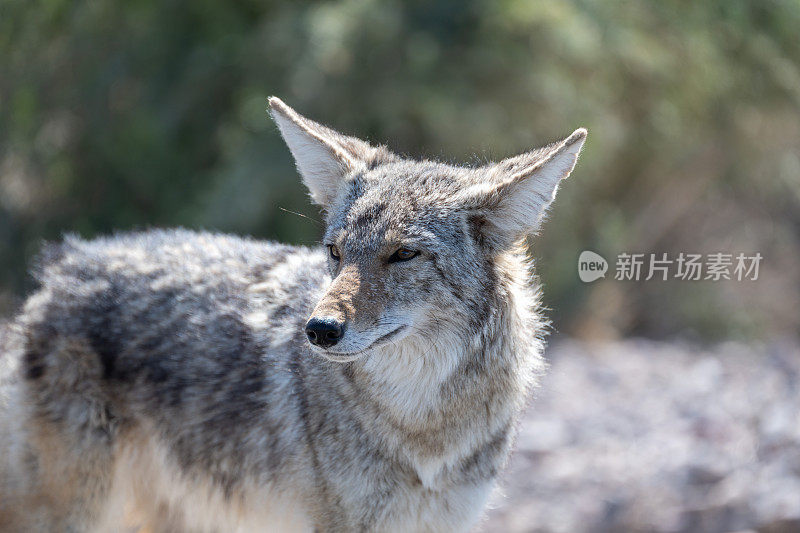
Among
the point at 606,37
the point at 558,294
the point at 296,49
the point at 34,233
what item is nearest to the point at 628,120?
the point at 606,37

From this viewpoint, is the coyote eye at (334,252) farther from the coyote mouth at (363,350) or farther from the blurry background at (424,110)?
the blurry background at (424,110)

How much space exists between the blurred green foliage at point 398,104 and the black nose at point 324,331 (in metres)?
5.70

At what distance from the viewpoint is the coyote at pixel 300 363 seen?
4086mm

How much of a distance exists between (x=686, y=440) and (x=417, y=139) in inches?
164

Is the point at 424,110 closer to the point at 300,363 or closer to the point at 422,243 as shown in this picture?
the point at 300,363

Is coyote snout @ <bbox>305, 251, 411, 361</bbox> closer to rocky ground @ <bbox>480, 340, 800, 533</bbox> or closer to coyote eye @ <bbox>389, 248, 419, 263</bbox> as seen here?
coyote eye @ <bbox>389, 248, 419, 263</bbox>

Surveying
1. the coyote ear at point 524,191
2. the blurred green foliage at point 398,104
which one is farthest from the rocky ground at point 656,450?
the coyote ear at point 524,191

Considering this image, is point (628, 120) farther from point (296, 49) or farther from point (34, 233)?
point (34, 233)

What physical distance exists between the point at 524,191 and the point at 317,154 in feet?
3.54

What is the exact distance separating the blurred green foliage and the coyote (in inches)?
178

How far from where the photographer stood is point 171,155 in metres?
10.3

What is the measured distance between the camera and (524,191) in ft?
13.4

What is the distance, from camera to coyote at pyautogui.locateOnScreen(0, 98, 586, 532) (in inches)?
161

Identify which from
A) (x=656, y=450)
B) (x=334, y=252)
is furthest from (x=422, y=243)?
(x=656, y=450)
